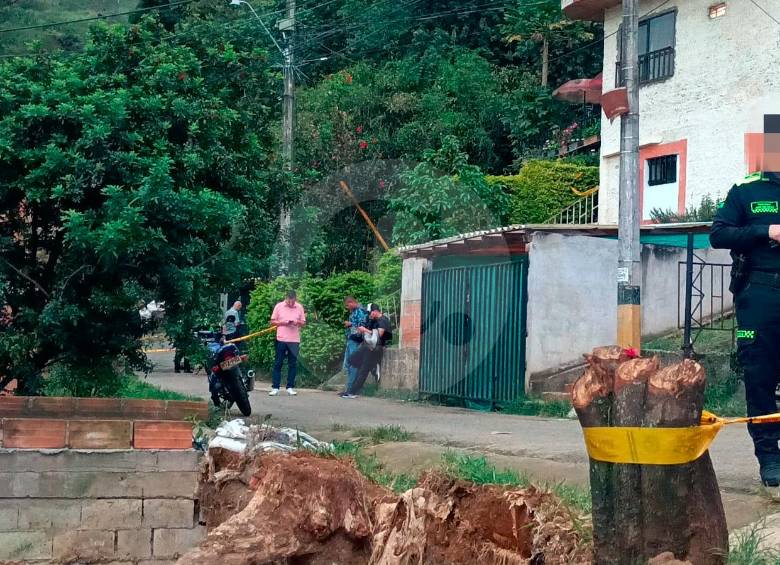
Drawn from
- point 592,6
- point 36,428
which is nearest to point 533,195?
point 592,6

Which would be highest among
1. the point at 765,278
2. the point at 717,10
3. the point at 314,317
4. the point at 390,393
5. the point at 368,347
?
the point at 717,10

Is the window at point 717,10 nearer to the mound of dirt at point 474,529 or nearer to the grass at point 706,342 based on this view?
the grass at point 706,342

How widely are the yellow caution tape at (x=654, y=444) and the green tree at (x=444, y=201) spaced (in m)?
17.7

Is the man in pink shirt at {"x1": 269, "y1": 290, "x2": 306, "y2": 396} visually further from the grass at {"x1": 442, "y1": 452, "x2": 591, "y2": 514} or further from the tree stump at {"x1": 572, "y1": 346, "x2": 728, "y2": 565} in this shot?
the tree stump at {"x1": 572, "y1": 346, "x2": 728, "y2": 565}

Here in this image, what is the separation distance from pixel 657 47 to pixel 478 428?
1324 centimetres

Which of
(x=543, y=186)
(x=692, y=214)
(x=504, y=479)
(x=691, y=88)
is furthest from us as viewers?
(x=543, y=186)

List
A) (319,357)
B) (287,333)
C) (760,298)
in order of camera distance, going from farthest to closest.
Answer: (319,357) → (287,333) → (760,298)

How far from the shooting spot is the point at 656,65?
68.6ft

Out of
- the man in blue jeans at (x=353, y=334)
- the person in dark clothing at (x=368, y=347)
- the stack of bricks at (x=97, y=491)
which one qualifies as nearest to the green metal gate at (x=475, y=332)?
the person in dark clothing at (x=368, y=347)

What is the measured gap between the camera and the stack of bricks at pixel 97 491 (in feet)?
15.1

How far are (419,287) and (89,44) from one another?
8.74m

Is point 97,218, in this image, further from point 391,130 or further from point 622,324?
point 391,130

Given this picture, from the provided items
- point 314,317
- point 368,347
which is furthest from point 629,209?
point 314,317

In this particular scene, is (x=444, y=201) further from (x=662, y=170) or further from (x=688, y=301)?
(x=688, y=301)
